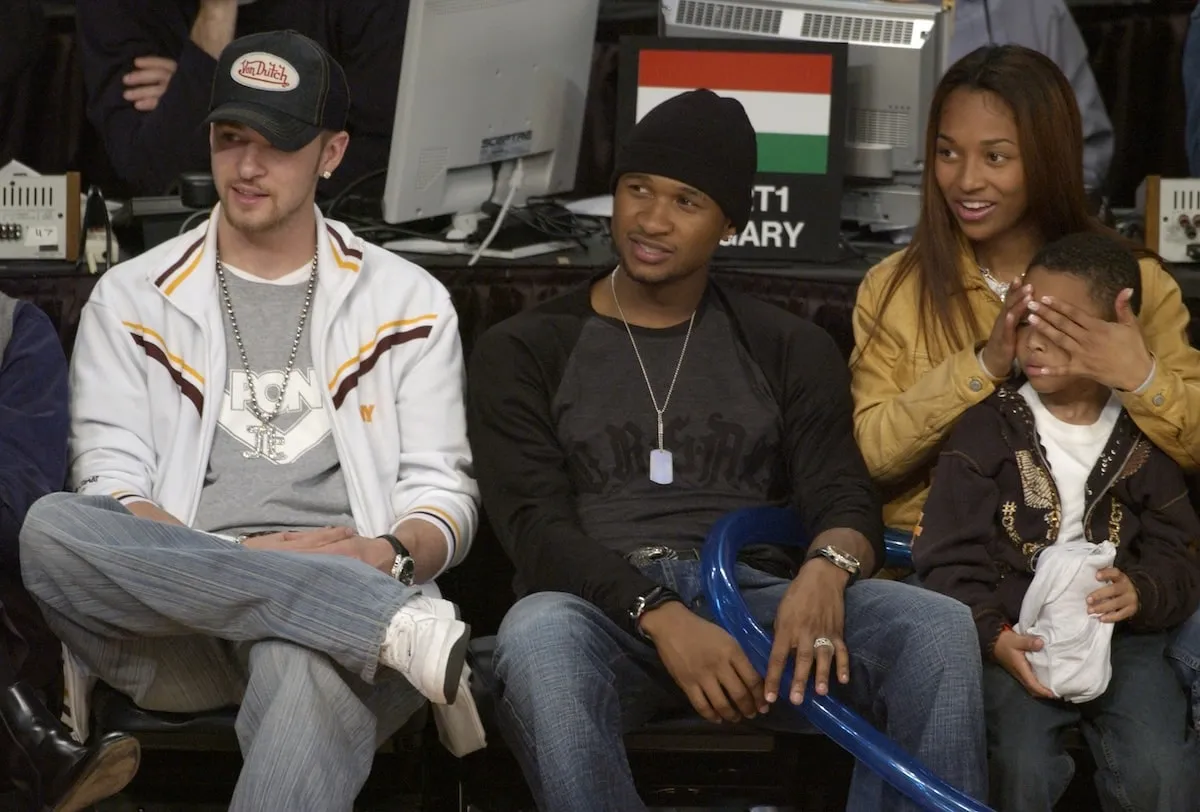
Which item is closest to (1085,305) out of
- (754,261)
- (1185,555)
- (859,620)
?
(1185,555)

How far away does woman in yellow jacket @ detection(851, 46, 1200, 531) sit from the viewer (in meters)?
2.90

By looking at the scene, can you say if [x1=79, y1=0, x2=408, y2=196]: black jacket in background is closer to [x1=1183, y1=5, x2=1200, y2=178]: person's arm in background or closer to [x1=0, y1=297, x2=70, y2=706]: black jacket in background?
[x1=0, y1=297, x2=70, y2=706]: black jacket in background

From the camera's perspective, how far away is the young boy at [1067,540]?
2551 millimetres

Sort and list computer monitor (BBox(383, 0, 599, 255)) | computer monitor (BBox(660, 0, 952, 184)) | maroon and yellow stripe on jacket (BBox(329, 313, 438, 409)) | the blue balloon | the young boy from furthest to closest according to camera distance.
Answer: computer monitor (BBox(660, 0, 952, 184)), computer monitor (BBox(383, 0, 599, 255)), maroon and yellow stripe on jacket (BBox(329, 313, 438, 409)), the young boy, the blue balloon

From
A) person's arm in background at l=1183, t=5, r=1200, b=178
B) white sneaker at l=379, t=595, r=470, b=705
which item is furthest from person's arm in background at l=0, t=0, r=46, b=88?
person's arm in background at l=1183, t=5, r=1200, b=178

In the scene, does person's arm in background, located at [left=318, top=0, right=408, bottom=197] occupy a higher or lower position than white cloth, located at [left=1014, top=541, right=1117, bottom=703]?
higher

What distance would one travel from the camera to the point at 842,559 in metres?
2.66

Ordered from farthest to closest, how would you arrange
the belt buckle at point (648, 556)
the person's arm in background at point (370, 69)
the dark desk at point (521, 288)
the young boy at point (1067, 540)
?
the person's arm in background at point (370, 69) → the dark desk at point (521, 288) → the belt buckle at point (648, 556) → the young boy at point (1067, 540)

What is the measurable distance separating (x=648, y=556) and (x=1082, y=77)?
7.54 feet

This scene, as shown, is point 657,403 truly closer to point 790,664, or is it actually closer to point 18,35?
point 790,664

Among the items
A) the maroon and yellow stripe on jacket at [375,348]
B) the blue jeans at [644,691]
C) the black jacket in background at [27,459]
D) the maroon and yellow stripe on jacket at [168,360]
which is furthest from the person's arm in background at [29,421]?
the blue jeans at [644,691]

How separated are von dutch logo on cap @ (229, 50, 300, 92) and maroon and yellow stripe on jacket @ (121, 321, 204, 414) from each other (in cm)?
42

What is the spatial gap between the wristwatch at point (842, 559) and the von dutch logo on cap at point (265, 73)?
110 cm

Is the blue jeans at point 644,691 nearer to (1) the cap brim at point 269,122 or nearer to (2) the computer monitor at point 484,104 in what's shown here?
(1) the cap brim at point 269,122
